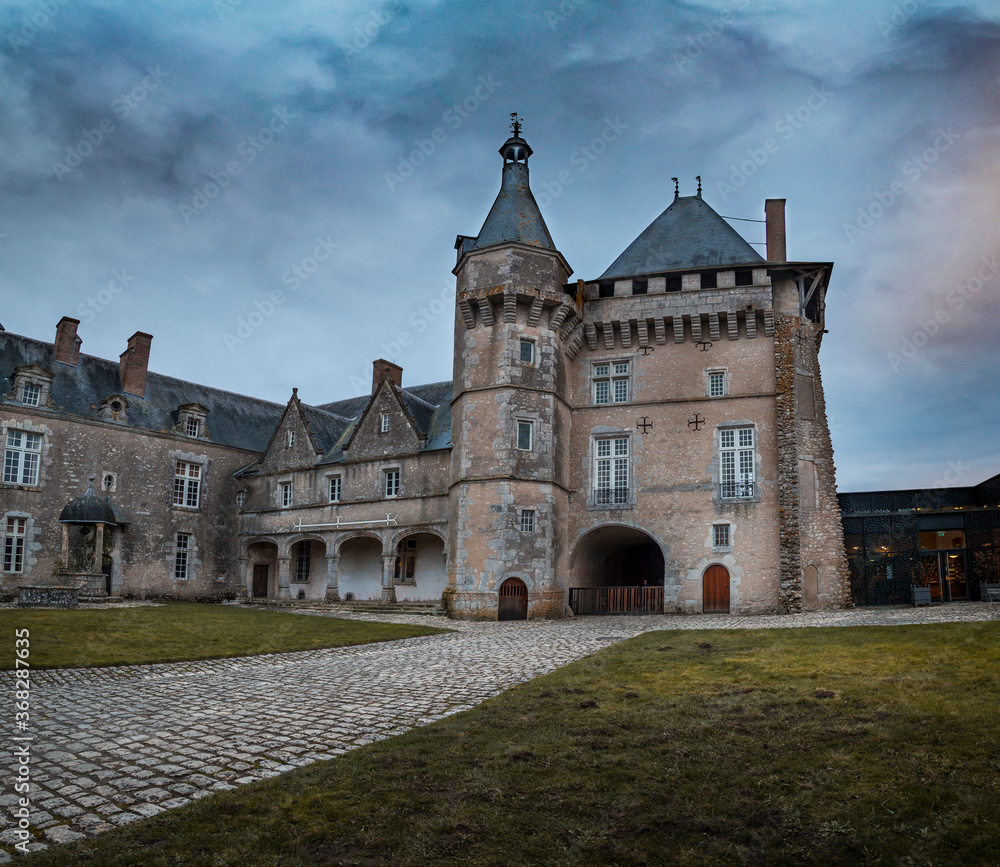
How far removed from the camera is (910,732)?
19.6 feet

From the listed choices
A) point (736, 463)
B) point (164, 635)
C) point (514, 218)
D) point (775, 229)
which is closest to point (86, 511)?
point (164, 635)

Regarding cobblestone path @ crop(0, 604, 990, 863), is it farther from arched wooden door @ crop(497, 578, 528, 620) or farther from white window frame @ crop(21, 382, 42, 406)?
white window frame @ crop(21, 382, 42, 406)

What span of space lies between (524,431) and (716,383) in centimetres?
645

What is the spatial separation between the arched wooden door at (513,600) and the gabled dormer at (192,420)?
57.3 ft

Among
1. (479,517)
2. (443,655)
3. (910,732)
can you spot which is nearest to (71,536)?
(479,517)

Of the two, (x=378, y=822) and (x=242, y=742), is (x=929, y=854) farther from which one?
(x=242, y=742)

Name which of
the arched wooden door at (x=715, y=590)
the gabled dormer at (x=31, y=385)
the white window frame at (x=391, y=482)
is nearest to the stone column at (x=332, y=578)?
the white window frame at (x=391, y=482)

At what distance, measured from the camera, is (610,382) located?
25906 mm

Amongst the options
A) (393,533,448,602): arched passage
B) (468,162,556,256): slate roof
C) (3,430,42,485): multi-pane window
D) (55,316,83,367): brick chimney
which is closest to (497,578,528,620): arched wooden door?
(393,533,448,602): arched passage

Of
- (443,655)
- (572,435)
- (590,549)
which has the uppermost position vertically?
(572,435)

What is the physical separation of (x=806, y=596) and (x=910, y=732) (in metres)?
17.9

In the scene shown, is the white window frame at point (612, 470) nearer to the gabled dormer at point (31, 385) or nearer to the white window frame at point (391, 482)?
the white window frame at point (391, 482)

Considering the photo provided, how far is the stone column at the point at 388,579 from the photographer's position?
90.4 feet

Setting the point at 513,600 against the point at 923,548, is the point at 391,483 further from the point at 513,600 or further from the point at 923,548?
the point at 923,548
